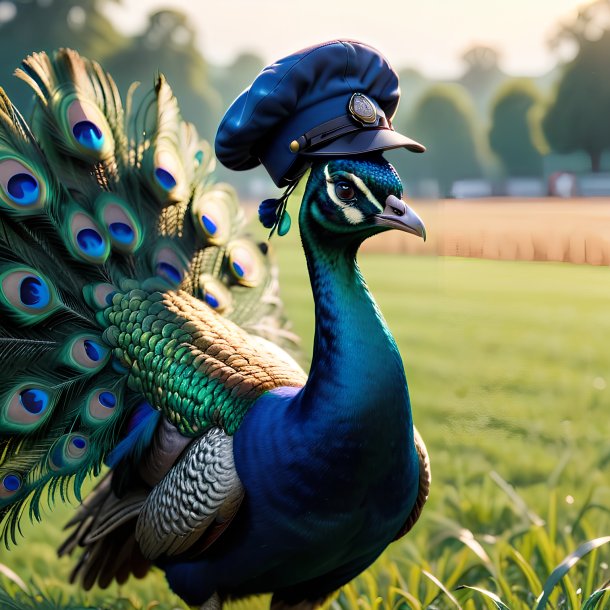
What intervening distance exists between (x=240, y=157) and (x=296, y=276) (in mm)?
5178

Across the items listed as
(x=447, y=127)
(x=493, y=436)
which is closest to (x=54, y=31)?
(x=447, y=127)

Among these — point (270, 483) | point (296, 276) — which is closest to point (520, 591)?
point (270, 483)

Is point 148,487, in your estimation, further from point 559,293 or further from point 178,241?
point 559,293

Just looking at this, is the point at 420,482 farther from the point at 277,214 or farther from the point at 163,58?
the point at 163,58

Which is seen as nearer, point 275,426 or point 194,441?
point 275,426

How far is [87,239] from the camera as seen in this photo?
6.72 feet

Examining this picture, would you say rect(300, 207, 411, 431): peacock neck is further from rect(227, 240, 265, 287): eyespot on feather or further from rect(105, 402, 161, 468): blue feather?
rect(227, 240, 265, 287): eyespot on feather

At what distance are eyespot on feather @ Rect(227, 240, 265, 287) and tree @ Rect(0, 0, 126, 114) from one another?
9350 mm

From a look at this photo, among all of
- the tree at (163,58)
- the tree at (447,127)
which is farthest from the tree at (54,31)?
the tree at (447,127)

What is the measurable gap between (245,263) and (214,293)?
15 centimetres

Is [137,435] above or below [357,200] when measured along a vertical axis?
below

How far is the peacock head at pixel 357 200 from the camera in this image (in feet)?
5.01

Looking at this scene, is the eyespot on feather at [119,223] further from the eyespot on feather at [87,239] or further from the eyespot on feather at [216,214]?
the eyespot on feather at [216,214]

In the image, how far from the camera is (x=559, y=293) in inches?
229
